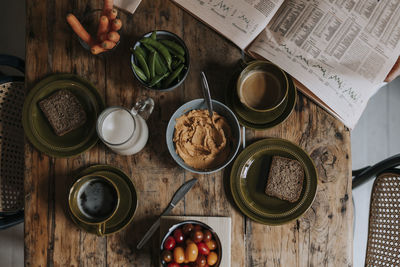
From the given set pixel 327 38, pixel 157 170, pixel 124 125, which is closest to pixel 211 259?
pixel 157 170

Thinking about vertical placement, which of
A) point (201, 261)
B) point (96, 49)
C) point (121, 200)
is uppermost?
point (96, 49)

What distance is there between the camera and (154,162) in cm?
113

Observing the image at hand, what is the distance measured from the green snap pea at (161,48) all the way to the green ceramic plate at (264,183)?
39 cm

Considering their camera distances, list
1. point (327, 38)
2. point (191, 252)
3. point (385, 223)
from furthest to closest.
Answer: point (385, 223), point (327, 38), point (191, 252)

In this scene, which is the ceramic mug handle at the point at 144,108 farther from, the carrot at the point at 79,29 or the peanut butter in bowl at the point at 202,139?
the carrot at the point at 79,29

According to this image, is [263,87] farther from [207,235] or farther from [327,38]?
[207,235]

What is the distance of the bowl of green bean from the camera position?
1.09m

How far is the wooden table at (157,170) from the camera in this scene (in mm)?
1104

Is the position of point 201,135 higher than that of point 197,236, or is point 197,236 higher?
point 201,135

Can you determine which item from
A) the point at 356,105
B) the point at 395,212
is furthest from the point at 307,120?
the point at 395,212

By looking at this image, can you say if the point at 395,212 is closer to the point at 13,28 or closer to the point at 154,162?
the point at 154,162

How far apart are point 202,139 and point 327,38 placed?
0.56 metres

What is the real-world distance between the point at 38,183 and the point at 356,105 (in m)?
1.11

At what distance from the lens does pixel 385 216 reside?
128 centimetres
